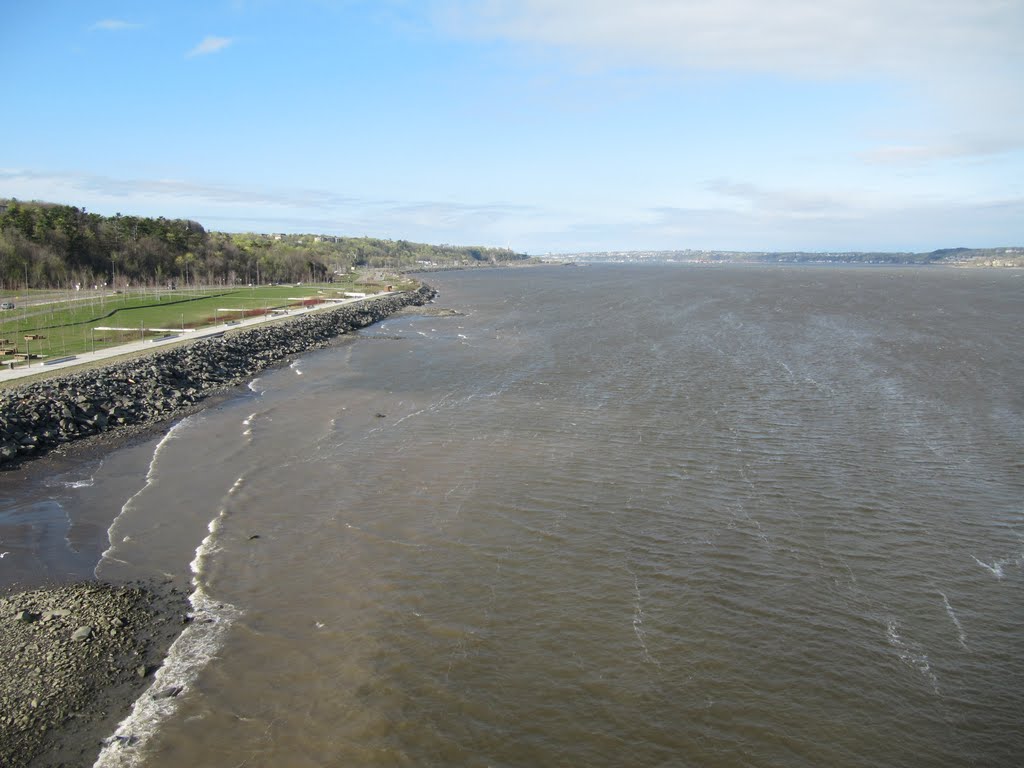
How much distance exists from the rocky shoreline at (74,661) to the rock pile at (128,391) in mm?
13433

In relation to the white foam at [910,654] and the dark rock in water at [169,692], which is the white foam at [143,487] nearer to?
the dark rock in water at [169,692]

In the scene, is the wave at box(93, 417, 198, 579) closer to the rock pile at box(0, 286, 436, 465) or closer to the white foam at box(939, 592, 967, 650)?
the rock pile at box(0, 286, 436, 465)

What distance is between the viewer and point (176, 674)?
522 inches

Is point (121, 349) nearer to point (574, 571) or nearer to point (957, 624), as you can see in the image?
point (574, 571)

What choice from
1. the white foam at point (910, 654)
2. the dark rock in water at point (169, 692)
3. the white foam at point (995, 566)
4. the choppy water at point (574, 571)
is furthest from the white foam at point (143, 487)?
the white foam at point (995, 566)

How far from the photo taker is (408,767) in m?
11.1

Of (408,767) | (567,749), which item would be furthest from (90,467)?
(567,749)

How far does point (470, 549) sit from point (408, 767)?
7.82 meters

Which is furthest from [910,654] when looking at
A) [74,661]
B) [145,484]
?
[145,484]

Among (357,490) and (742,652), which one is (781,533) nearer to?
(742,652)

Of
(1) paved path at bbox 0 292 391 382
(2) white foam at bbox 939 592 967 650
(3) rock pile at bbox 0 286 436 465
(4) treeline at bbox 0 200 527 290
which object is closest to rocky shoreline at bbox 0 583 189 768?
(3) rock pile at bbox 0 286 436 465

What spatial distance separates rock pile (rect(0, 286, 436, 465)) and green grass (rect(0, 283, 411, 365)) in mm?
6448

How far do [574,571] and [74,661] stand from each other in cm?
1113

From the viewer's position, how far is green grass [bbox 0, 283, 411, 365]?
45125 mm
